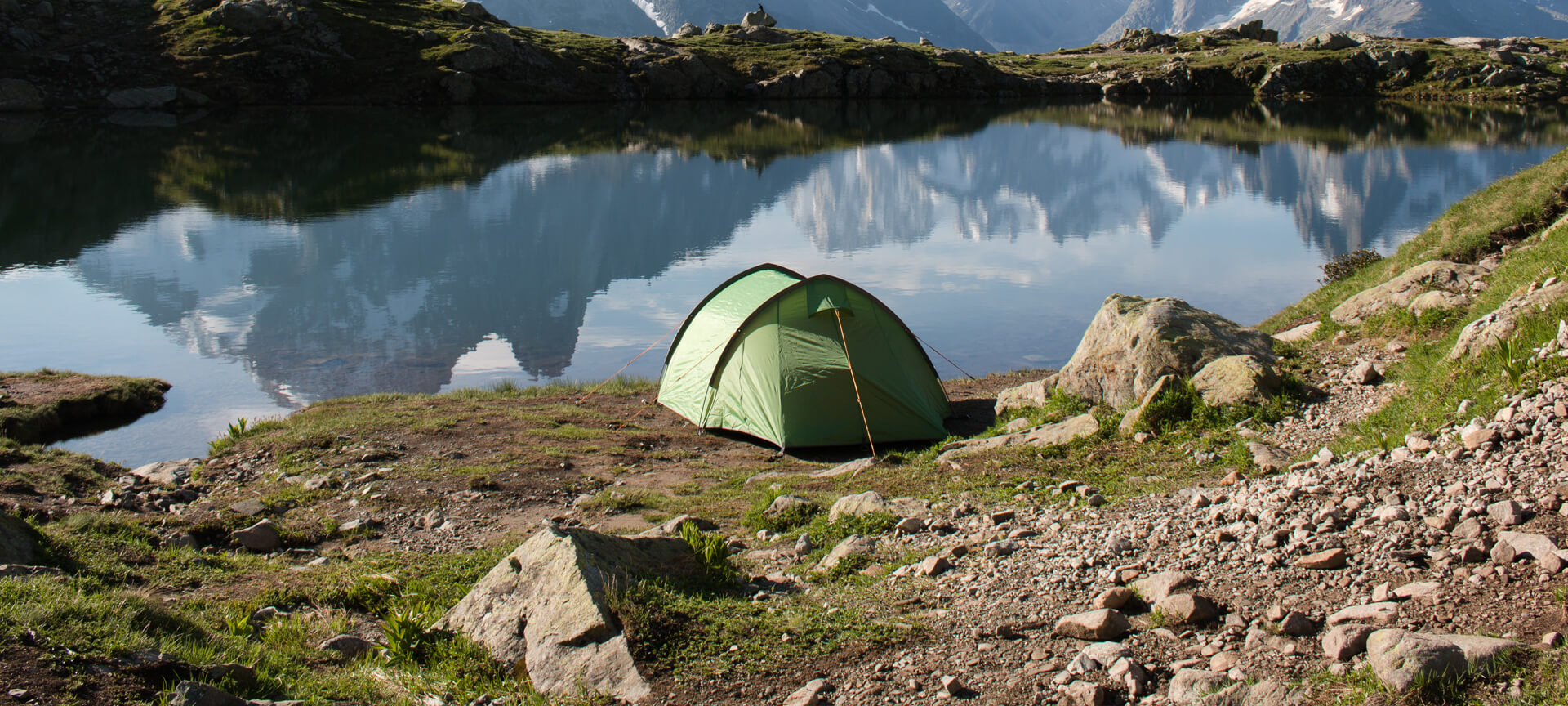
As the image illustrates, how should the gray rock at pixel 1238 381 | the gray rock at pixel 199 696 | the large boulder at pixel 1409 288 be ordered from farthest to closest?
1. the large boulder at pixel 1409 288
2. the gray rock at pixel 1238 381
3. the gray rock at pixel 199 696

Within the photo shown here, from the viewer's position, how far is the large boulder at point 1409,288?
1339 centimetres

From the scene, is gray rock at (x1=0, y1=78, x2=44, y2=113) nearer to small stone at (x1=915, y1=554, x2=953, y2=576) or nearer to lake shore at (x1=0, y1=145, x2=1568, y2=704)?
lake shore at (x1=0, y1=145, x2=1568, y2=704)

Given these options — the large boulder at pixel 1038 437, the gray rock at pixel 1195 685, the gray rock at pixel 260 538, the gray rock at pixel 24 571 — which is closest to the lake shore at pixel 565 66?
the gray rock at pixel 260 538

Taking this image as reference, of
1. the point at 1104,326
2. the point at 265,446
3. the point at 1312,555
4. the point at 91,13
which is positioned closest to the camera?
the point at 1312,555

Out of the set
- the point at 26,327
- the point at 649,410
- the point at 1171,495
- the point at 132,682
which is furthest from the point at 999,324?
the point at 26,327

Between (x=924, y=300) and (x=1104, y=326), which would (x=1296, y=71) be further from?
(x=1104, y=326)

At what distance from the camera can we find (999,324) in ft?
85.3

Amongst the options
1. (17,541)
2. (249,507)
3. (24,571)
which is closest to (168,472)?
(249,507)

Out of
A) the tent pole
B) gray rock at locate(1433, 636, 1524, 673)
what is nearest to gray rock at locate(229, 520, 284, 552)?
the tent pole

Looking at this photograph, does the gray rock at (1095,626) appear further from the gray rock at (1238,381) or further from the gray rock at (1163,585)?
the gray rock at (1238,381)

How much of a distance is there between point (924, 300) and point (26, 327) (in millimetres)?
24900

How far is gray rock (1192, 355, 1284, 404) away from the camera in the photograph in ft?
36.3

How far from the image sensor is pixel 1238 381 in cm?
1128

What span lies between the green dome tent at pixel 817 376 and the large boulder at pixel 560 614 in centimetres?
865
